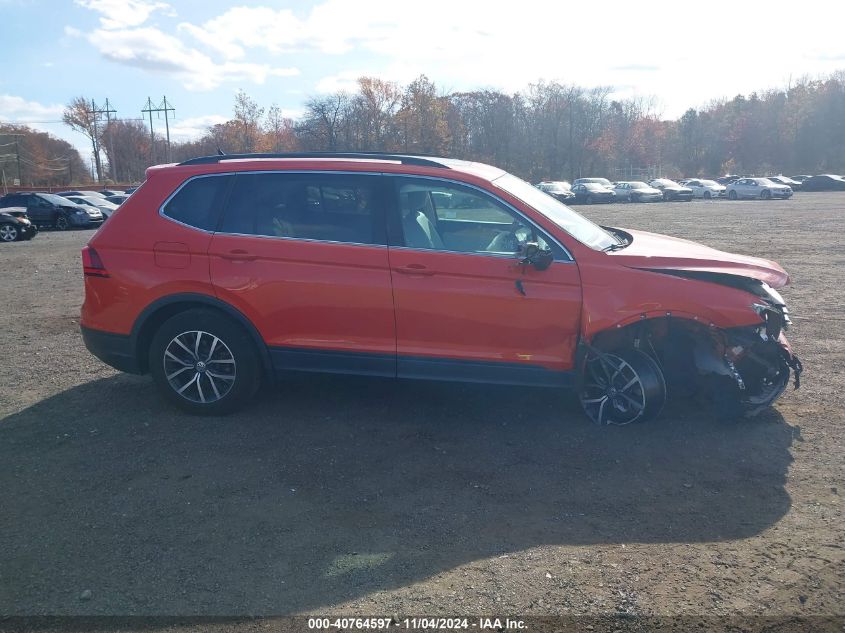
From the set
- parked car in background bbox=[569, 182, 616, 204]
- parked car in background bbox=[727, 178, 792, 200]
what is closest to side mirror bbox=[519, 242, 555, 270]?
parked car in background bbox=[569, 182, 616, 204]

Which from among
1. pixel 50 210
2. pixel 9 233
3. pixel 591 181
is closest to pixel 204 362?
pixel 9 233

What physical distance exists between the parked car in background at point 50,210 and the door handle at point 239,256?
28569mm

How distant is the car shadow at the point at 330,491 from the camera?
139 inches

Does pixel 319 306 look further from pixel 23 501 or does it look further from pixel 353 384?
pixel 23 501

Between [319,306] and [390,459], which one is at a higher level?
[319,306]

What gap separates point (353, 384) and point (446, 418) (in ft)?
3.76

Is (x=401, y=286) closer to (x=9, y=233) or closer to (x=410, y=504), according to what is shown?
(x=410, y=504)

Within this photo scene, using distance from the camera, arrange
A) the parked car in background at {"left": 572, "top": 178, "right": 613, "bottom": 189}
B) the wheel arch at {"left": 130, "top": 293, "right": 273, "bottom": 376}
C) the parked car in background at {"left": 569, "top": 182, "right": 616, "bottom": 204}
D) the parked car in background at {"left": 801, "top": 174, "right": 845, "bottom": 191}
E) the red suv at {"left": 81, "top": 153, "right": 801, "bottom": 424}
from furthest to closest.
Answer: the parked car in background at {"left": 801, "top": 174, "right": 845, "bottom": 191}
the parked car in background at {"left": 572, "top": 178, "right": 613, "bottom": 189}
the parked car in background at {"left": 569, "top": 182, "right": 616, "bottom": 204}
the wheel arch at {"left": 130, "top": 293, "right": 273, "bottom": 376}
the red suv at {"left": 81, "top": 153, "right": 801, "bottom": 424}

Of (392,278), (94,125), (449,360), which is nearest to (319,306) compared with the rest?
(392,278)

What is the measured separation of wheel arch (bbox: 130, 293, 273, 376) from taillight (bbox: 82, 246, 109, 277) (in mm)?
490

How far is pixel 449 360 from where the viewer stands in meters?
5.27

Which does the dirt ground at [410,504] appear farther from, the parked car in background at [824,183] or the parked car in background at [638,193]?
the parked car in background at [824,183]

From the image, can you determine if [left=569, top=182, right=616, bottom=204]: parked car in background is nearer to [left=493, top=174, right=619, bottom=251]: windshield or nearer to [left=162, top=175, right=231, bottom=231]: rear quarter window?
[left=493, top=174, right=619, bottom=251]: windshield

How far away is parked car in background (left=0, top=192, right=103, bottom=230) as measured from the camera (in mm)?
29953
